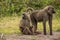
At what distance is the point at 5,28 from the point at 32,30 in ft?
6.82

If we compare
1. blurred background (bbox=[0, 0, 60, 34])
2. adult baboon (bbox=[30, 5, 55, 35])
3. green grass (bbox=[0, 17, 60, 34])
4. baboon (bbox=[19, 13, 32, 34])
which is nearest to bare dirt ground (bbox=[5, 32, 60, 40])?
baboon (bbox=[19, 13, 32, 34])

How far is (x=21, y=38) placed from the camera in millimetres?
11109

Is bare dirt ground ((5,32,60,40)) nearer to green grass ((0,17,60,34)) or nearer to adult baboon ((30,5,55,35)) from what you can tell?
adult baboon ((30,5,55,35))

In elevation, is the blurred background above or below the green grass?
above

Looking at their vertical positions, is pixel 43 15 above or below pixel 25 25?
above

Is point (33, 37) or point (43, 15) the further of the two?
point (43, 15)

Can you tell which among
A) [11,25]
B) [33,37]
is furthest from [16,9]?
[33,37]

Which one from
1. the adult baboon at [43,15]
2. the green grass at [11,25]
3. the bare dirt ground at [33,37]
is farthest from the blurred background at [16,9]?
the bare dirt ground at [33,37]

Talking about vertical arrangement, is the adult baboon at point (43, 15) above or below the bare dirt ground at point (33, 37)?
above

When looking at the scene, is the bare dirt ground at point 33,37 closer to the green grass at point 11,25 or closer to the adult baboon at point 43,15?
the adult baboon at point 43,15

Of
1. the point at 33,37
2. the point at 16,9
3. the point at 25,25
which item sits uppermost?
the point at 16,9

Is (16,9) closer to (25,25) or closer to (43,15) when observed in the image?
(25,25)

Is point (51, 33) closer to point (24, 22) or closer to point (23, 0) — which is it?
point (24, 22)

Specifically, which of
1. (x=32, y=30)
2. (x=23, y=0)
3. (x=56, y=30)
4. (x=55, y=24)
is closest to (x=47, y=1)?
(x=23, y=0)
